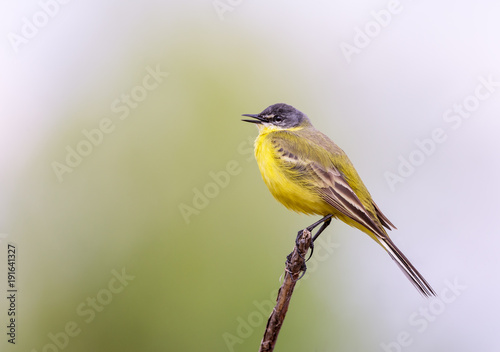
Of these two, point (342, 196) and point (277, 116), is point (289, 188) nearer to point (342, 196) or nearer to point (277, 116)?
point (342, 196)

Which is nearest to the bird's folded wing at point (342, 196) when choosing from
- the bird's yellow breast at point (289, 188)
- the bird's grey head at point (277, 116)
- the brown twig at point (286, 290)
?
the bird's yellow breast at point (289, 188)

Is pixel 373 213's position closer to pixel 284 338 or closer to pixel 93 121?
pixel 284 338

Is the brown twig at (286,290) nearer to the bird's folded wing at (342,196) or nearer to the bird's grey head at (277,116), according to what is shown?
the bird's folded wing at (342,196)

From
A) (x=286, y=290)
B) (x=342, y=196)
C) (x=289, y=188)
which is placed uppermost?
(x=289, y=188)

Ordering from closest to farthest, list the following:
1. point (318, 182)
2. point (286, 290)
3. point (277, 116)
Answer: point (286, 290), point (318, 182), point (277, 116)

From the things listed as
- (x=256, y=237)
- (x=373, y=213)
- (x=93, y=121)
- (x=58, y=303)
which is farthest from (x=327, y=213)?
(x=93, y=121)

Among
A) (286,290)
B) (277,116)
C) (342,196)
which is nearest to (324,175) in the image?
(342,196)

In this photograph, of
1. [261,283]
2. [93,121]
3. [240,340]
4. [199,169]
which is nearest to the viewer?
[240,340]
